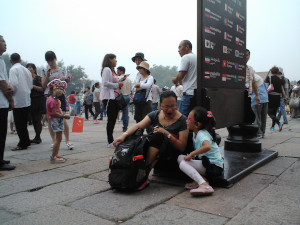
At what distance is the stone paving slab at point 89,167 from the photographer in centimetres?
382

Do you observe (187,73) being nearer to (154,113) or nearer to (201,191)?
(154,113)

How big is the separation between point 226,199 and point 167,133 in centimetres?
89

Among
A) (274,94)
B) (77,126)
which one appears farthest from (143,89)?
(274,94)

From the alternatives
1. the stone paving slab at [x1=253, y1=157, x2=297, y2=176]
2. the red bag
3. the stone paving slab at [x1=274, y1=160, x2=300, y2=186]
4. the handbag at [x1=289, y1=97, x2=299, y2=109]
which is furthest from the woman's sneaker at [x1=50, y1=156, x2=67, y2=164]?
the handbag at [x1=289, y1=97, x2=299, y2=109]

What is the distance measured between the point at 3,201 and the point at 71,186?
2.24ft

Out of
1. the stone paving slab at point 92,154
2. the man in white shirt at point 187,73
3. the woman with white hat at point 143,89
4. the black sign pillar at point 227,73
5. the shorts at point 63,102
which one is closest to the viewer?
the black sign pillar at point 227,73

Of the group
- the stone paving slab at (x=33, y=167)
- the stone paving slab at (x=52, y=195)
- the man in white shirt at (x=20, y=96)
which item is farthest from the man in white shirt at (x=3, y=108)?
the man in white shirt at (x=20, y=96)

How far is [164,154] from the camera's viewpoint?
323 cm

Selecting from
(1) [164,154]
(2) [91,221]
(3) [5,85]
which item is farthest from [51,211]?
(3) [5,85]

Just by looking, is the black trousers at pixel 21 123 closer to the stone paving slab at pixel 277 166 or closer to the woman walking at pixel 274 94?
the stone paving slab at pixel 277 166

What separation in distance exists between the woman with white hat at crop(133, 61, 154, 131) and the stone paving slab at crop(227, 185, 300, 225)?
11.8ft

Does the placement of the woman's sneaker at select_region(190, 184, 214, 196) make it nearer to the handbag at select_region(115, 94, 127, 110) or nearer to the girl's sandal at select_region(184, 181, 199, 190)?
the girl's sandal at select_region(184, 181, 199, 190)

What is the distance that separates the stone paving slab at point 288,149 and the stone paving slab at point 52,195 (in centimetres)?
322

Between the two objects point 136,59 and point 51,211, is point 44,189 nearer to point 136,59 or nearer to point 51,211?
point 51,211
